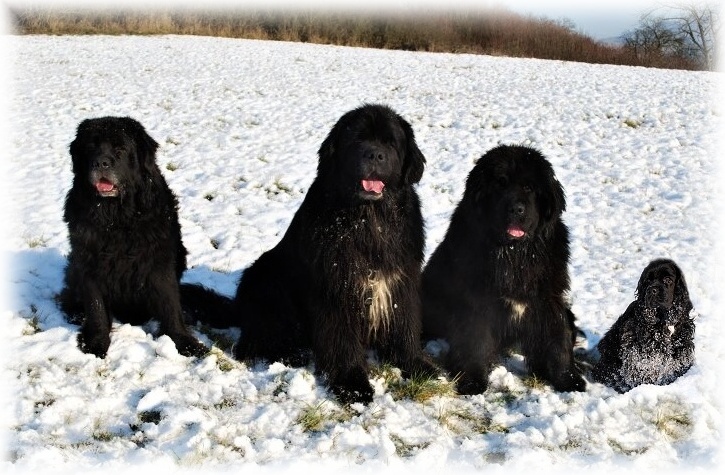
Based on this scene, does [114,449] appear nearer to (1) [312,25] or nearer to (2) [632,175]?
(2) [632,175]

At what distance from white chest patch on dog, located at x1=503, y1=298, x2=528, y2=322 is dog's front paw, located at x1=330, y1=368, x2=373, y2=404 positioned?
96 centimetres

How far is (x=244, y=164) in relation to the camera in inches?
334

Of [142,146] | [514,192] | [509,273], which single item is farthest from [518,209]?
[142,146]

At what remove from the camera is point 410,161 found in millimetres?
3506

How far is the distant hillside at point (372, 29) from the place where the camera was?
22047mm

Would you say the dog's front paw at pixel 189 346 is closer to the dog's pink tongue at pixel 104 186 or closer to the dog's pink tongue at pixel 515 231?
the dog's pink tongue at pixel 104 186

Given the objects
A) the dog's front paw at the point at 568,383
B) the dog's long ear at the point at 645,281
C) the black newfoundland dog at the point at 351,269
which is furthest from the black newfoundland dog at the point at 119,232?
the dog's long ear at the point at 645,281

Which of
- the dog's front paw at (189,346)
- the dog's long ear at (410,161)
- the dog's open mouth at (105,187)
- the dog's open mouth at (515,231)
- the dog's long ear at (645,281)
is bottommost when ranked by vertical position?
the dog's front paw at (189,346)

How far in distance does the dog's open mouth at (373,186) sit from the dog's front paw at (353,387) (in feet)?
3.57

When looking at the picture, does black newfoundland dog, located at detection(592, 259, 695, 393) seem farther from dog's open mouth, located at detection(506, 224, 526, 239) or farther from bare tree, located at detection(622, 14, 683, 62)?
bare tree, located at detection(622, 14, 683, 62)

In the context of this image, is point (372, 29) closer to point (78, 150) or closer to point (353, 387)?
point (78, 150)

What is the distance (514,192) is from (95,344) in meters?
2.74

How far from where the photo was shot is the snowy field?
3.06 meters

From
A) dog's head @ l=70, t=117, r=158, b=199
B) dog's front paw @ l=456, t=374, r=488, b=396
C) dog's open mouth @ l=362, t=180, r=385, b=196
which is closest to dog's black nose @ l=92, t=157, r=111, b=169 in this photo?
dog's head @ l=70, t=117, r=158, b=199
